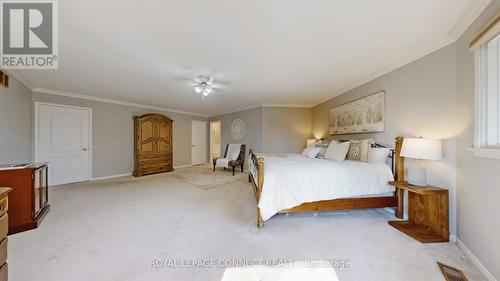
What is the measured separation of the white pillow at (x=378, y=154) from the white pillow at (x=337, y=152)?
39 cm

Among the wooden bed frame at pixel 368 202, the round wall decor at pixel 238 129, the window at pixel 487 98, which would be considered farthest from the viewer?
the round wall decor at pixel 238 129

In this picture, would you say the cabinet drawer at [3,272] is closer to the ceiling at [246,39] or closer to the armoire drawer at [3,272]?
the armoire drawer at [3,272]

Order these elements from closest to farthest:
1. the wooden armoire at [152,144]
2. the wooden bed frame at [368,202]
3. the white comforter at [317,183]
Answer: the white comforter at [317,183]
the wooden bed frame at [368,202]
the wooden armoire at [152,144]

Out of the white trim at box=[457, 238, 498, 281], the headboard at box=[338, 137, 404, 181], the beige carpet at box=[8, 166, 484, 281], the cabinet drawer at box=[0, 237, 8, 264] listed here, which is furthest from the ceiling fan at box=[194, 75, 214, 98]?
the white trim at box=[457, 238, 498, 281]

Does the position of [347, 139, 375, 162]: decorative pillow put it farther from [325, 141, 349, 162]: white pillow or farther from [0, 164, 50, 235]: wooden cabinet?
[0, 164, 50, 235]: wooden cabinet

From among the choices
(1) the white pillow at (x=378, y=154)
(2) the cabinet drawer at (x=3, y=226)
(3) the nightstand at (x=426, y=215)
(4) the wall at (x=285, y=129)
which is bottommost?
(3) the nightstand at (x=426, y=215)

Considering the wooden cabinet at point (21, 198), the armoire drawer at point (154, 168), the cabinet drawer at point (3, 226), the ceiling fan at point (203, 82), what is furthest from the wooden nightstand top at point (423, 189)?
the armoire drawer at point (154, 168)

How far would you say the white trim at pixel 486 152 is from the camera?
4.46ft

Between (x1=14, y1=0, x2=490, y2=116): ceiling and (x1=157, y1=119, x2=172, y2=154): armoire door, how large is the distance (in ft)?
7.51

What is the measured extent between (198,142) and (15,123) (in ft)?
15.7

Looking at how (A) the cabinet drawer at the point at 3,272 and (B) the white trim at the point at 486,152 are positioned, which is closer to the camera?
(A) the cabinet drawer at the point at 3,272

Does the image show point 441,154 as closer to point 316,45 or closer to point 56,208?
point 316,45

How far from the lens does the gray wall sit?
18.9 ft

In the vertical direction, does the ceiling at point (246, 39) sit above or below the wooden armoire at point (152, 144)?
above
